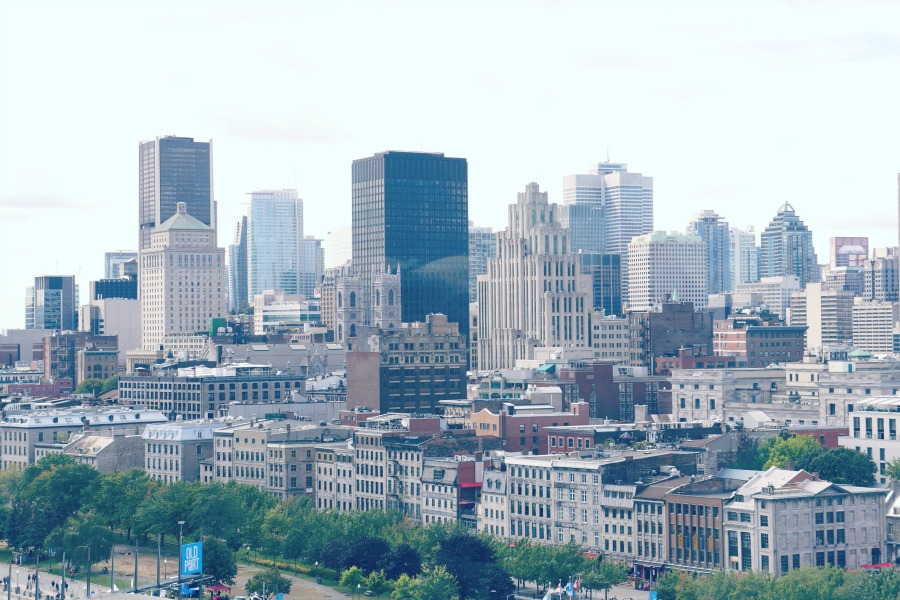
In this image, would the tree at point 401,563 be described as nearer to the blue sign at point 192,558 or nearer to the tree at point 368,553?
the tree at point 368,553

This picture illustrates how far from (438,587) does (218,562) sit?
88.6 ft

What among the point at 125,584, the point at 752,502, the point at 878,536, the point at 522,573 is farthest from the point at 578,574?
the point at 125,584

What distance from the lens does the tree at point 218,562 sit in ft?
636

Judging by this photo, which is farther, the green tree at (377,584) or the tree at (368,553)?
the tree at (368,553)

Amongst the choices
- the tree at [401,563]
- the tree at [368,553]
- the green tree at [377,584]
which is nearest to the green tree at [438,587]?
the green tree at [377,584]

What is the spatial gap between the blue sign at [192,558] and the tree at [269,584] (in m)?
7.28

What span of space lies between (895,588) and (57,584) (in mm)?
82970

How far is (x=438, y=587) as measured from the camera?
586ft

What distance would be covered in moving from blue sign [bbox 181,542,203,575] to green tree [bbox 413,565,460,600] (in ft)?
66.1

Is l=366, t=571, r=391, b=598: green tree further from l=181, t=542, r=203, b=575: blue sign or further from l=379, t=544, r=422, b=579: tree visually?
l=181, t=542, r=203, b=575: blue sign

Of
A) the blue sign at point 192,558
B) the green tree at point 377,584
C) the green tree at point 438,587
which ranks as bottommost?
the green tree at point 377,584

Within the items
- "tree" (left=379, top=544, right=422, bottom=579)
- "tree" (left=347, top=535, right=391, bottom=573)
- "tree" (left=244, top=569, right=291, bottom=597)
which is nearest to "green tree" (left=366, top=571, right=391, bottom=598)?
"tree" (left=379, top=544, right=422, bottom=579)

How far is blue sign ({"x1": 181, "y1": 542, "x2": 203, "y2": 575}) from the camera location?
595 feet

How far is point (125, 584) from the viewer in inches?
7825
